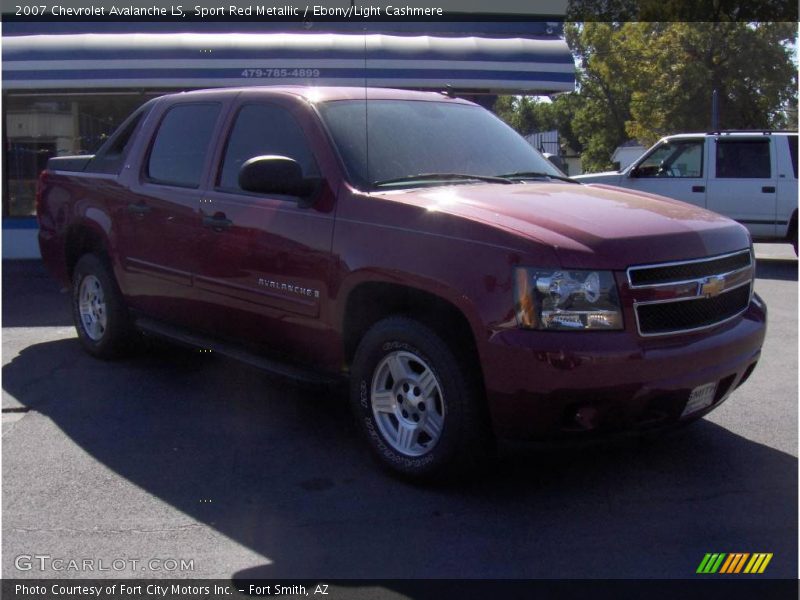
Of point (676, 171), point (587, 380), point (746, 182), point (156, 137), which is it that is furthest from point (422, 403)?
point (746, 182)

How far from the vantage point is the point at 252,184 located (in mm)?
4688

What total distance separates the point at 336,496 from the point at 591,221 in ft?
5.71

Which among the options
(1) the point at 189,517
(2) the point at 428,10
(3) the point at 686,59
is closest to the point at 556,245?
(1) the point at 189,517

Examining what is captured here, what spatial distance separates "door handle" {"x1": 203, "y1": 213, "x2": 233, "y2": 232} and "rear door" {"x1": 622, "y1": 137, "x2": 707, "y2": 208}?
9217mm

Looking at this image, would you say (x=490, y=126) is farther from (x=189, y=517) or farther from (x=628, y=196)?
(x=189, y=517)

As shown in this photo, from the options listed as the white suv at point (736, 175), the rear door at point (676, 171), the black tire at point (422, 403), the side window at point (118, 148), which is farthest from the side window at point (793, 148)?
the black tire at point (422, 403)

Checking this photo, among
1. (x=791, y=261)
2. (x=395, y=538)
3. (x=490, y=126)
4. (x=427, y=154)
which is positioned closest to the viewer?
(x=395, y=538)

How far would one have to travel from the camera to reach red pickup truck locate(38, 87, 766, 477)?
3.88 meters

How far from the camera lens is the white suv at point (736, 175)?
13086mm

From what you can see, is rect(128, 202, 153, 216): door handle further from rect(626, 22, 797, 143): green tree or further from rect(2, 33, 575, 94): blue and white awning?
rect(626, 22, 797, 143): green tree

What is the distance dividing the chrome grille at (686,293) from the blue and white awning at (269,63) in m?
9.02

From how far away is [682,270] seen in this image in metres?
4.11

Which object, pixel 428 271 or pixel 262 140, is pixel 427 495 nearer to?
pixel 428 271

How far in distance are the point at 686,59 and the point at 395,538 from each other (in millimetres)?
18510
